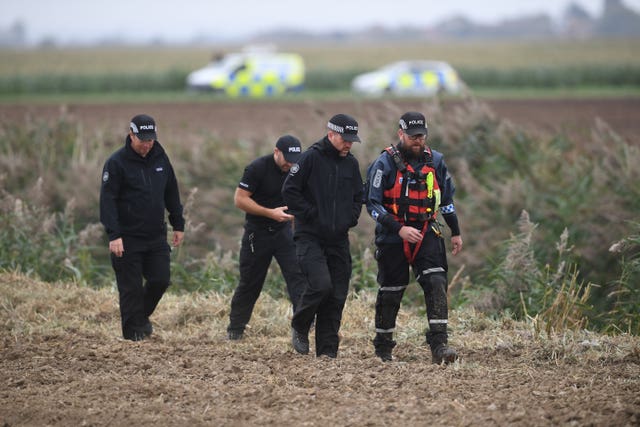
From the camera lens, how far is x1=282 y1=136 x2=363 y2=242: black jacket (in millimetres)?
7945

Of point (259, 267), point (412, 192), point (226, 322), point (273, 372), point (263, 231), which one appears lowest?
point (226, 322)

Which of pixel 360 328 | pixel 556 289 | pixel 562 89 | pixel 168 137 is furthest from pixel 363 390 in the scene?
pixel 562 89

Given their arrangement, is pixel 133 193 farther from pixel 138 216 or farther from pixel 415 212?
pixel 415 212

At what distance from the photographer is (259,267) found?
9141 mm

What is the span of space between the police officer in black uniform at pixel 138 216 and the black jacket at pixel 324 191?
4.46 feet

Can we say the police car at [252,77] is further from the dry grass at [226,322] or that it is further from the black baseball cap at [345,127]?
the black baseball cap at [345,127]

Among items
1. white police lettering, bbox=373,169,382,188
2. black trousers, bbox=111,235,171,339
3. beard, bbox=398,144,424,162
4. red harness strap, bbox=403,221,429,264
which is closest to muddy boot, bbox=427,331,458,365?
red harness strap, bbox=403,221,429,264

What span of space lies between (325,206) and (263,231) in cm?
123

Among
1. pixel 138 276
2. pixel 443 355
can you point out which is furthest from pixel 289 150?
pixel 443 355

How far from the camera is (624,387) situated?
6.75m

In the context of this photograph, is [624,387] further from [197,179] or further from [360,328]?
[197,179]

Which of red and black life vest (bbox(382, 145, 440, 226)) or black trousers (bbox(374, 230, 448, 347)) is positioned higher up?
red and black life vest (bbox(382, 145, 440, 226))

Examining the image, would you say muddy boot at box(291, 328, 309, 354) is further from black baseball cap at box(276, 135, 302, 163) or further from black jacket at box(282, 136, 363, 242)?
black baseball cap at box(276, 135, 302, 163)

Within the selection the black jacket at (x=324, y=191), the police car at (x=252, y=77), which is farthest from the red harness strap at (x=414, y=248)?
the police car at (x=252, y=77)
